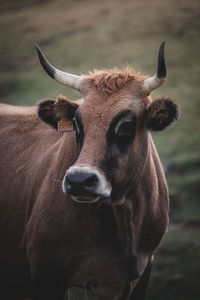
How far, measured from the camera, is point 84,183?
4.19m

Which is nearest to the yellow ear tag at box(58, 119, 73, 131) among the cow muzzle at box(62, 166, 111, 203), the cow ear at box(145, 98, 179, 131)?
the cow ear at box(145, 98, 179, 131)

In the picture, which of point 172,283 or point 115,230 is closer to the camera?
point 115,230

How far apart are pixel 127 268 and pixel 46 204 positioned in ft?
4.04

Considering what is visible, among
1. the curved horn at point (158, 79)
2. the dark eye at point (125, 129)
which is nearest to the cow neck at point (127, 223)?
the dark eye at point (125, 129)

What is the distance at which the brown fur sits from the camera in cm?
477

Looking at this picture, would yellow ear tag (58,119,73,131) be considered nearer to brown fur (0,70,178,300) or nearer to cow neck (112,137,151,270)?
brown fur (0,70,178,300)

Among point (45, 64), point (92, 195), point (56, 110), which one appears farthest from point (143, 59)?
point (92, 195)

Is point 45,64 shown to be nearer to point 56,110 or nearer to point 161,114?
point 56,110

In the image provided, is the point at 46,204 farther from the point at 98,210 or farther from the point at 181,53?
the point at 181,53

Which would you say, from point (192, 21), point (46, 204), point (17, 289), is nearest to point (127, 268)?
point (46, 204)

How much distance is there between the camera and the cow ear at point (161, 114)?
484 centimetres

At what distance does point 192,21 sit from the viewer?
21.5 metres

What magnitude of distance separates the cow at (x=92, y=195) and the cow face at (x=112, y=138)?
11mm

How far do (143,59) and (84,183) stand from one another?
14960mm
